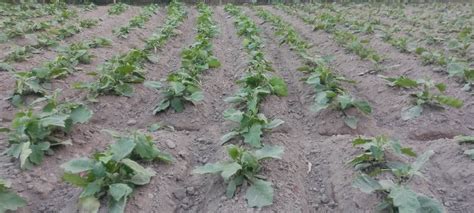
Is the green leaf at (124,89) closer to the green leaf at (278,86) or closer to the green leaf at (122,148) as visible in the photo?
the green leaf at (278,86)

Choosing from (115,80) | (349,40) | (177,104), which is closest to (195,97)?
(177,104)

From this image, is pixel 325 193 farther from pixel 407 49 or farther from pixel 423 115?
pixel 407 49

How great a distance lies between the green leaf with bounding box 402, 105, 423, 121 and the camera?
14.1ft

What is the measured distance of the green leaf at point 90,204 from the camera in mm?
2556

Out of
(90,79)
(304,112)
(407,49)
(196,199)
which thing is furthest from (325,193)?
(407,49)

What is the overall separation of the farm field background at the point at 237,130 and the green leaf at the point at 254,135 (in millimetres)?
18

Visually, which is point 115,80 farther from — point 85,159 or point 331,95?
point 331,95

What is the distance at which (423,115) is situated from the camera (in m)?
4.30

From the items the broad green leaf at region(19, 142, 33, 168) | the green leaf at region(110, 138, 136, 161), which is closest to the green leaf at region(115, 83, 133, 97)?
the broad green leaf at region(19, 142, 33, 168)

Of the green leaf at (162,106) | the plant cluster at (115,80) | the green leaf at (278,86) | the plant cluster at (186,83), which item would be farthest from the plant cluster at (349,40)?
the plant cluster at (115,80)

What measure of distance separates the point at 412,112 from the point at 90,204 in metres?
3.24

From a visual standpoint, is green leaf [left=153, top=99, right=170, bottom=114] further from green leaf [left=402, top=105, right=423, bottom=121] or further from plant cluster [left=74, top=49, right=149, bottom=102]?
green leaf [left=402, top=105, right=423, bottom=121]

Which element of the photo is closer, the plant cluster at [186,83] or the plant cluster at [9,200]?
the plant cluster at [9,200]

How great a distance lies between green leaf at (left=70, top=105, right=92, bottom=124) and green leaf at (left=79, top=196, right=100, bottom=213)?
107 cm
